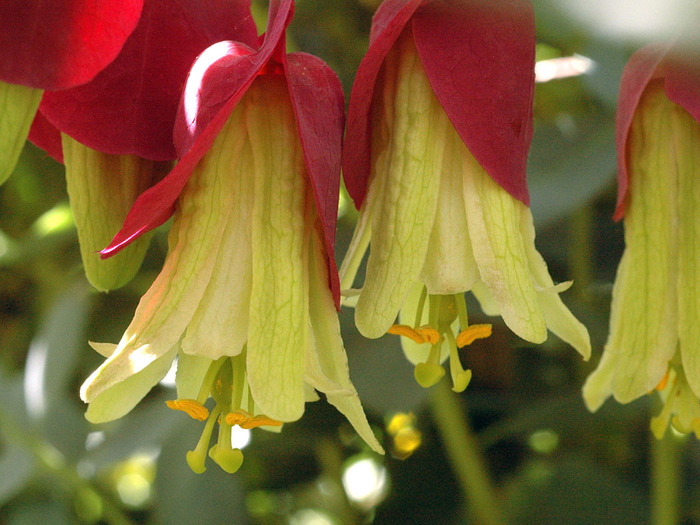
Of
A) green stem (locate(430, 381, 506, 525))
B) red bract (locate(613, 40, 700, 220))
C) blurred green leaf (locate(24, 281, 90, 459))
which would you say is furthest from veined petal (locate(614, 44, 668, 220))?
blurred green leaf (locate(24, 281, 90, 459))

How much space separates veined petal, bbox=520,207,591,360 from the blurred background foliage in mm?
195

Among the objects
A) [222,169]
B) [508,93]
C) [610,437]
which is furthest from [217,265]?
[610,437]

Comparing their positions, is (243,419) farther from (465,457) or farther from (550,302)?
(465,457)

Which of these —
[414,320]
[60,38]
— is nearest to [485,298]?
[414,320]

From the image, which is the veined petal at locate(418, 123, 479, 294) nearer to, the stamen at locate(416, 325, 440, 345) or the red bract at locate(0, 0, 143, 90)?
the stamen at locate(416, 325, 440, 345)

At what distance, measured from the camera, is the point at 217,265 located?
1.32ft

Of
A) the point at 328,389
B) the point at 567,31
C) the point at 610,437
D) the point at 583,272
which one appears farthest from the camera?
the point at 610,437

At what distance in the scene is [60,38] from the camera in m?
0.39

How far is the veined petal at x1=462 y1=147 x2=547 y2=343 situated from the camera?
40 cm

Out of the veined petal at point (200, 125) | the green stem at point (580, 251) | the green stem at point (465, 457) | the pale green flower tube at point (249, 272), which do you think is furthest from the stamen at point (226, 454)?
the green stem at point (580, 251)

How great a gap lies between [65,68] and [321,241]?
0.46 ft

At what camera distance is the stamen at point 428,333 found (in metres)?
0.44

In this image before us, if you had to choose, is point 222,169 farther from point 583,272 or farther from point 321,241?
point 583,272

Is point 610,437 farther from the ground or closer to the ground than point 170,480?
closer to the ground
